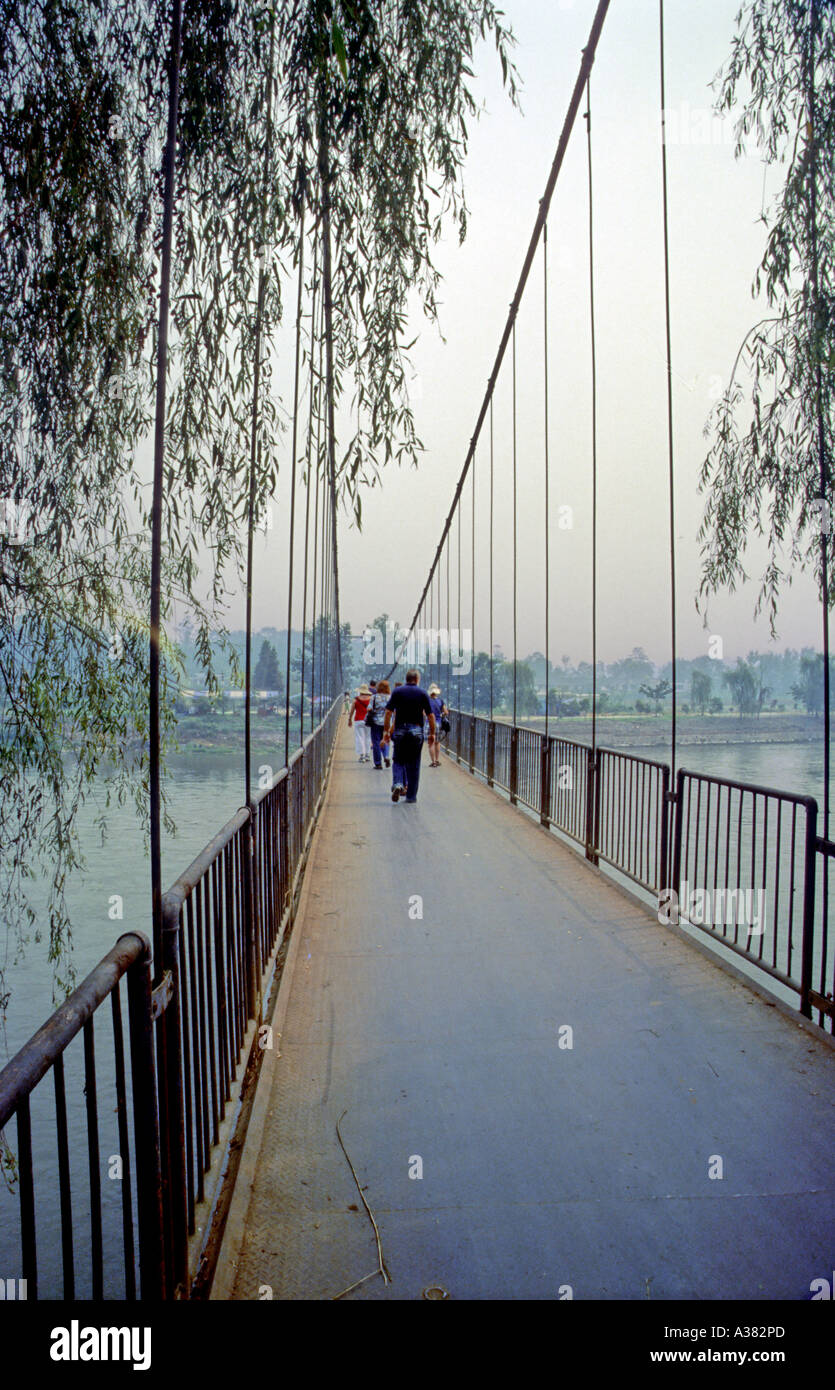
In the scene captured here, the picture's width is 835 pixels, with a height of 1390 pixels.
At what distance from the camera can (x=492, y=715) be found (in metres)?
14.3

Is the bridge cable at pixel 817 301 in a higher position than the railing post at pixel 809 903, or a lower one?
higher

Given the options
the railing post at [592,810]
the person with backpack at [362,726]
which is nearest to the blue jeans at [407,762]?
the railing post at [592,810]

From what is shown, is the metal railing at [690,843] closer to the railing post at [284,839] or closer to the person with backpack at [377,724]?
the railing post at [284,839]

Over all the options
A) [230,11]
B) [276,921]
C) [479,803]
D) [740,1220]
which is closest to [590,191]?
[479,803]

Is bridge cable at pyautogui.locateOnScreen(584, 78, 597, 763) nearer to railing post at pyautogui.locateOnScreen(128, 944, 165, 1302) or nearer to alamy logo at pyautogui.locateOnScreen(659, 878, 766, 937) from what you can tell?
alamy logo at pyautogui.locateOnScreen(659, 878, 766, 937)

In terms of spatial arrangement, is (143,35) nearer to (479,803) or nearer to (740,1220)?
(740,1220)

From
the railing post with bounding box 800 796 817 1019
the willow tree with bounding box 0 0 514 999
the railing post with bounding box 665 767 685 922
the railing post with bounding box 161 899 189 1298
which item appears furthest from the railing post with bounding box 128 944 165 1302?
the railing post with bounding box 665 767 685 922

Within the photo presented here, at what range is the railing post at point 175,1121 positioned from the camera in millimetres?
1825

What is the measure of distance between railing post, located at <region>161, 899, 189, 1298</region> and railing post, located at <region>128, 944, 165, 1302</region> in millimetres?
120

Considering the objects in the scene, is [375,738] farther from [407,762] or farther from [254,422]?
[254,422]

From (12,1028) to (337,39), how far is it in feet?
25.1

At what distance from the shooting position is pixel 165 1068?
6.07 feet
